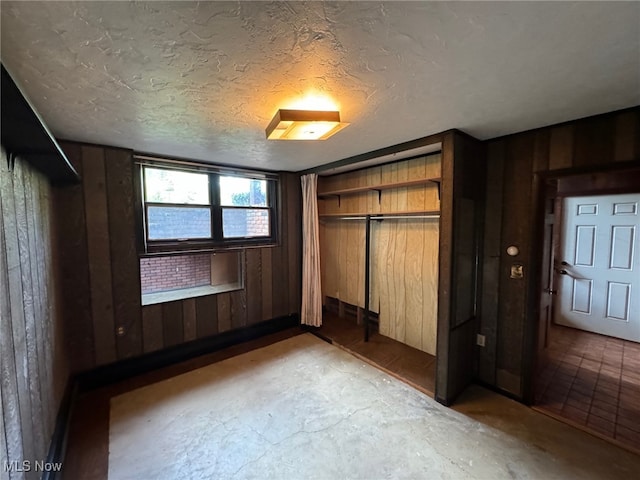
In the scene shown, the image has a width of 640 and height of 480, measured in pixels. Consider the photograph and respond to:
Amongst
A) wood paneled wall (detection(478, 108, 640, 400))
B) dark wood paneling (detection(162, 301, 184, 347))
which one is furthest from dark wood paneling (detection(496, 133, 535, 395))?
dark wood paneling (detection(162, 301, 184, 347))

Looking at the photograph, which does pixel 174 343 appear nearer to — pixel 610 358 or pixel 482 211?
pixel 482 211

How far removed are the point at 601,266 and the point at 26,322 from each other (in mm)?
5741

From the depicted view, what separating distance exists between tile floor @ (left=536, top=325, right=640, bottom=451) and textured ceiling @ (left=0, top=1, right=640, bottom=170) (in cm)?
227

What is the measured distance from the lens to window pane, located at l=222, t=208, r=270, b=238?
332 centimetres

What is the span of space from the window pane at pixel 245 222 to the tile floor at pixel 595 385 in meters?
3.40

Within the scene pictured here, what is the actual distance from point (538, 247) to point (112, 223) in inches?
150

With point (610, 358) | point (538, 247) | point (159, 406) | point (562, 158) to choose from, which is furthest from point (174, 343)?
point (610, 358)

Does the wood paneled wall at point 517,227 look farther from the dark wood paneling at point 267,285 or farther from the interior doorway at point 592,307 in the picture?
the dark wood paneling at point 267,285

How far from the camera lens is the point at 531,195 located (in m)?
2.13

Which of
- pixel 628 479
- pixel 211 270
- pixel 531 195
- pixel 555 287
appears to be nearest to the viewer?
pixel 628 479

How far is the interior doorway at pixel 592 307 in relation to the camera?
2148 mm

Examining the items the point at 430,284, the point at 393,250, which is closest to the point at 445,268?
the point at 430,284

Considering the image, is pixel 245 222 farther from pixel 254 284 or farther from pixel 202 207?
pixel 254 284

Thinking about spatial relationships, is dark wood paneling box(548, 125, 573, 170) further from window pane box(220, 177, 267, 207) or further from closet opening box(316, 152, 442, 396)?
window pane box(220, 177, 267, 207)
